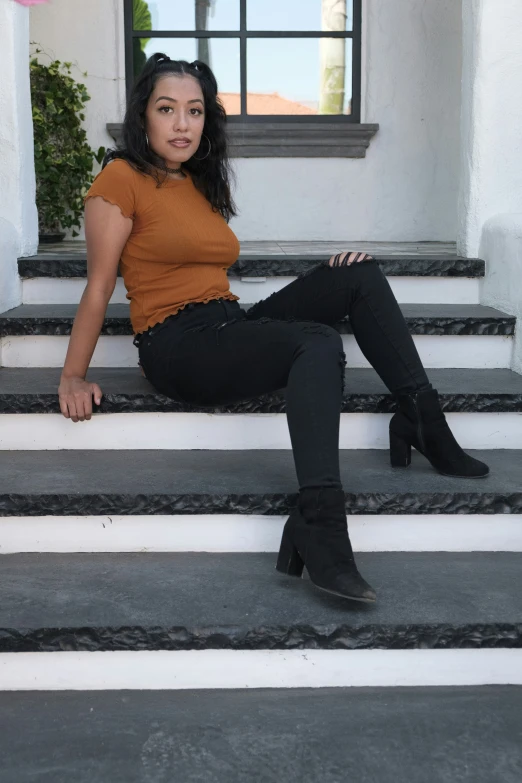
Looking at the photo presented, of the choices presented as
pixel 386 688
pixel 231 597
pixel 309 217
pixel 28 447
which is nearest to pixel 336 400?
pixel 231 597

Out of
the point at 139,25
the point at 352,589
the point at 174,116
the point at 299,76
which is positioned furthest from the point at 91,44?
the point at 352,589

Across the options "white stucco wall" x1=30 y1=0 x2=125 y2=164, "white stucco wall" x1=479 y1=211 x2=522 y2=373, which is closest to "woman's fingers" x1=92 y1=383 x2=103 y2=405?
"white stucco wall" x1=479 y1=211 x2=522 y2=373

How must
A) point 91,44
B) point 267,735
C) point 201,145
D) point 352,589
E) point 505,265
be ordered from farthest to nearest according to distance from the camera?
point 91,44
point 505,265
point 201,145
point 352,589
point 267,735

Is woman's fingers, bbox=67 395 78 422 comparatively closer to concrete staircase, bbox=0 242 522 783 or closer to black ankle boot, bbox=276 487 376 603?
concrete staircase, bbox=0 242 522 783

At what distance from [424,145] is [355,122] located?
378 mm

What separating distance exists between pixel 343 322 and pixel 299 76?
2.21m

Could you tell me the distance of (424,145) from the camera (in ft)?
14.0

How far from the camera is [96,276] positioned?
2133 millimetres

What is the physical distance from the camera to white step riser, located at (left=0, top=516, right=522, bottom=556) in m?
2.02

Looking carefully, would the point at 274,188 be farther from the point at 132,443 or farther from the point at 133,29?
the point at 132,443

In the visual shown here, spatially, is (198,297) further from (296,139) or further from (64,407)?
(296,139)

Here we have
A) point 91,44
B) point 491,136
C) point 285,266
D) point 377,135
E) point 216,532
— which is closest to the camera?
point 216,532

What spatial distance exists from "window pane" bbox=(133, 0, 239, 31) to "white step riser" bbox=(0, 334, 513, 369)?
7.67 ft

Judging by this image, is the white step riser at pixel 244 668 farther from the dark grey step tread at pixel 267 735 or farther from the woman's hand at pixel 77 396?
the woman's hand at pixel 77 396
